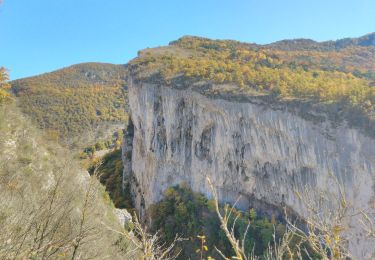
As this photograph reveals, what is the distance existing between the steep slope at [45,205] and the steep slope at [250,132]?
13.3m

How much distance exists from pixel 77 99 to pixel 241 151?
38795 mm

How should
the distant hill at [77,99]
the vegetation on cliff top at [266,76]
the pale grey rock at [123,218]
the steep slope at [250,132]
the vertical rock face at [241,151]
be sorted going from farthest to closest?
the distant hill at [77,99] → the vegetation on cliff top at [266,76] → the steep slope at [250,132] → the vertical rock face at [241,151] → the pale grey rock at [123,218]

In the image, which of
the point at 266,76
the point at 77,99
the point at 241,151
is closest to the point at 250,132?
the point at 241,151

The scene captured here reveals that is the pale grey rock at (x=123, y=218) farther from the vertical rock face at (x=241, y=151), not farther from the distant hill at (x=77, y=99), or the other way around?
the distant hill at (x=77, y=99)

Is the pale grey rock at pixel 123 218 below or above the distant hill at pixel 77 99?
below

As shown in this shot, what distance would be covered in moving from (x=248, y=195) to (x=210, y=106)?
7.23m

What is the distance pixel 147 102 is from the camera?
31.0m

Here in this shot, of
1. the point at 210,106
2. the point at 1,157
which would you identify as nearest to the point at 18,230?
the point at 1,157

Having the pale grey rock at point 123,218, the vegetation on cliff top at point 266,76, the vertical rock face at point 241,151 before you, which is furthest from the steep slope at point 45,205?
the vegetation on cliff top at point 266,76

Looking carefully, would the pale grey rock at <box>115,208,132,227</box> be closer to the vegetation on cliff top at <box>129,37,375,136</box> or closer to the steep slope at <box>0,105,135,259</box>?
the steep slope at <box>0,105,135,259</box>

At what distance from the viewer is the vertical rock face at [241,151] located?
22562 millimetres

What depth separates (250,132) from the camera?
2628 cm

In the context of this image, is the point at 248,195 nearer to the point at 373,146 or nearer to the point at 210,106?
the point at 210,106

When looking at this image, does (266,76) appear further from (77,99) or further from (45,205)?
(77,99)
